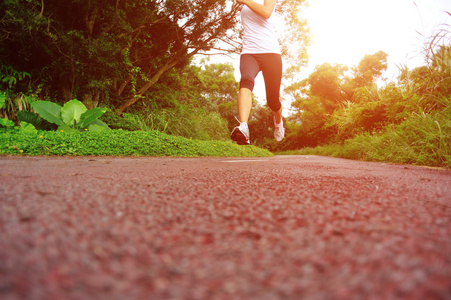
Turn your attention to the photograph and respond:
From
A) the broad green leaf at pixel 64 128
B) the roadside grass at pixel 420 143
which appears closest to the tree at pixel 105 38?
the broad green leaf at pixel 64 128

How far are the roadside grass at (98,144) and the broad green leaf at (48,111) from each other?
800mm

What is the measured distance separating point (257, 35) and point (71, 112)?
529 cm

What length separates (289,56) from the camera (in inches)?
493

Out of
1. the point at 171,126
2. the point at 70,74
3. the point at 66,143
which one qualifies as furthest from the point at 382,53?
the point at 66,143

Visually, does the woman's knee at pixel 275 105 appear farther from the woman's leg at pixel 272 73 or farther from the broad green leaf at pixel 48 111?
the broad green leaf at pixel 48 111

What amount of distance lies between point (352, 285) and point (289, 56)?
42.6ft

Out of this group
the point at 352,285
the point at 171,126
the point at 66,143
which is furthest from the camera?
the point at 171,126

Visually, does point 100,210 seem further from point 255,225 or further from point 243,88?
point 243,88

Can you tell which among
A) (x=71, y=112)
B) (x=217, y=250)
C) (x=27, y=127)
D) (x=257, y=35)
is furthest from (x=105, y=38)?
(x=217, y=250)

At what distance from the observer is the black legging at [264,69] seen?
12.0 ft

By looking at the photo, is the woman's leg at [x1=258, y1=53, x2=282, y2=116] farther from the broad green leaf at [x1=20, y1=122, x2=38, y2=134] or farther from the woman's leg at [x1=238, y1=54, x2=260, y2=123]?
the broad green leaf at [x1=20, y1=122, x2=38, y2=134]

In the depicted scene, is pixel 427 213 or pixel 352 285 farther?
pixel 427 213

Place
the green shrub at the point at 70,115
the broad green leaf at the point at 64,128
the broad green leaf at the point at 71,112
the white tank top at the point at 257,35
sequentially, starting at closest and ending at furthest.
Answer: the white tank top at the point at 257,35
the broad green leaf at the point at 64,128
the green shrub at the point at 70,115
the broad green leaf at the point at 71,112

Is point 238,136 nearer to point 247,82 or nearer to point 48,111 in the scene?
point 247,82
